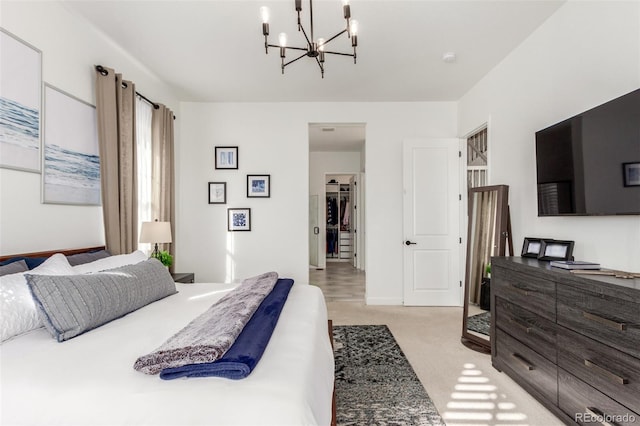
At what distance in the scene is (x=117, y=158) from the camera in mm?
2930

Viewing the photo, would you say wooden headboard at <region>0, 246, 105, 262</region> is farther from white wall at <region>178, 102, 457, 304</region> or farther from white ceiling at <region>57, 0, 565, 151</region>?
white wall at <region>178, 102, 457, 304</region>

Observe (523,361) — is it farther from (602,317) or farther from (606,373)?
(602,317)

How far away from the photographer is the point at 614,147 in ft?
6.19

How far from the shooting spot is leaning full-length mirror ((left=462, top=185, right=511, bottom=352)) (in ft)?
9.68

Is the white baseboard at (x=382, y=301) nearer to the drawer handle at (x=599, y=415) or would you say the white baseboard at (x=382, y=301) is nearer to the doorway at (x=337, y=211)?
the doorway at (x=337, y=211)

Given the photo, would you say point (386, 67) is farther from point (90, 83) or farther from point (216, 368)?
point (216, 368)

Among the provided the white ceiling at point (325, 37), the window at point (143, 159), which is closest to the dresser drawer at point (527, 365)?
the white ceiling at point (325, 37)

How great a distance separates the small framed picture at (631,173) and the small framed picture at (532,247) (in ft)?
2.68

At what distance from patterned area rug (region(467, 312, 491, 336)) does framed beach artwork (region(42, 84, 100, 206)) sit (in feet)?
11.6

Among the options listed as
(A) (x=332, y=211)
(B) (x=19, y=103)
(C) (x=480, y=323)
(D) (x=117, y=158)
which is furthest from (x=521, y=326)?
(A) (x=332, y=211)

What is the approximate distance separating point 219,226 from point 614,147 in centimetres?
418

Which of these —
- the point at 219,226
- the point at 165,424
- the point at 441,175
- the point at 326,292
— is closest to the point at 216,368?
the point at 165,424

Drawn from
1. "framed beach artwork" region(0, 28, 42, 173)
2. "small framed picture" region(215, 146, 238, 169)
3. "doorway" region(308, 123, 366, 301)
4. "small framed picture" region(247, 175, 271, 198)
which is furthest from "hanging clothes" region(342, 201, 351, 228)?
"framed beach artwork" region(0, 28, 42, 173)

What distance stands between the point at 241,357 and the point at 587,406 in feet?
5.93
